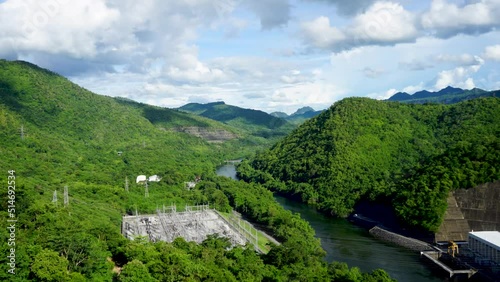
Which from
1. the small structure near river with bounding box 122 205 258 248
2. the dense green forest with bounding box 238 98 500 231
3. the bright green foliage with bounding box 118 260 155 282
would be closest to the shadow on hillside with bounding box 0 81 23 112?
the dense green forest with bounding box 238 98 500 231

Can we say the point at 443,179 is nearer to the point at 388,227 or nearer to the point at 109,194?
the point at 388,227

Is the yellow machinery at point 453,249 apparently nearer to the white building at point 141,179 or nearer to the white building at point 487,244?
the white building at point 487,244

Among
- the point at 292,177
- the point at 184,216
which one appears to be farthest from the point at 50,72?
the point at 184,216

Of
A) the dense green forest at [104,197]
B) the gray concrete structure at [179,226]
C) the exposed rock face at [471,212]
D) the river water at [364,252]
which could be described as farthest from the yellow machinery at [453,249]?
the gray concrete structure at [179,226]

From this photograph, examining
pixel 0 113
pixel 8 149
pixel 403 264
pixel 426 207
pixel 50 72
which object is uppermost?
pixel 50 72

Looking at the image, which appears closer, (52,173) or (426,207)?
(426,207)

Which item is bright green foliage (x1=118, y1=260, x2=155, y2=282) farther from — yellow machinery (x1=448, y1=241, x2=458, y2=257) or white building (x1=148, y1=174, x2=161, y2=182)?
white building (x1=148, y1=174, x2=161, y2=182)

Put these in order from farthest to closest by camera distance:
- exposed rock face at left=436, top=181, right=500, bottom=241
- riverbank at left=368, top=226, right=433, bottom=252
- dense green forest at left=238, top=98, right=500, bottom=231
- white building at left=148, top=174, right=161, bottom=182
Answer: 1. white building at left=148, top=174, right=161, bottom=182
2. dense green forest at left=238, top=98, right=500, bottom=231
3. exposed rock face at left=436, top=181, right=500, bottom=241
4. riverbank at left=368, top=226, right=433, bottom=252
